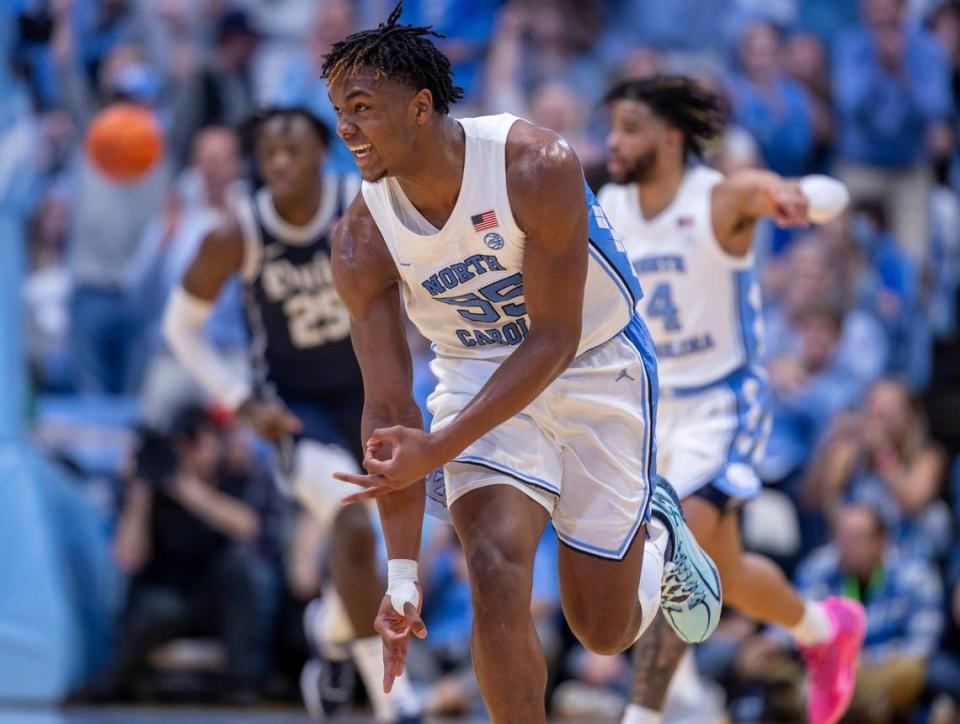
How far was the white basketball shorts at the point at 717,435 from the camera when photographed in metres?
5.81

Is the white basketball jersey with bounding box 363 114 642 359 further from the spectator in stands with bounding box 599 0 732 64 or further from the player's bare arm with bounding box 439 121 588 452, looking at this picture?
the spectator in stands with bounding box 599 0 732 64

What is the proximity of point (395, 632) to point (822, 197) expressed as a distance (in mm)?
2601

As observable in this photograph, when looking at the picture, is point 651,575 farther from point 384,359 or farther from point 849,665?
point 849,665

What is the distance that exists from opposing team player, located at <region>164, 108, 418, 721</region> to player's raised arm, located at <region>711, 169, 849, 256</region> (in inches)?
68.7

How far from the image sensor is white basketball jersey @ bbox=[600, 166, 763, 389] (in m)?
5.97

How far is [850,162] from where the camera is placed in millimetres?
10445

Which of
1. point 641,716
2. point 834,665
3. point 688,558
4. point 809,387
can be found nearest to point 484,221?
point 688,558

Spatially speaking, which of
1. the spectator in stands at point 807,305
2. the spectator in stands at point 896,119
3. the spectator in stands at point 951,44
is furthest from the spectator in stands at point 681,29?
the spectator in stands at point 807,305

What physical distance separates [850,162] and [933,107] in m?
0.63

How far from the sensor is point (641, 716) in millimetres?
5598

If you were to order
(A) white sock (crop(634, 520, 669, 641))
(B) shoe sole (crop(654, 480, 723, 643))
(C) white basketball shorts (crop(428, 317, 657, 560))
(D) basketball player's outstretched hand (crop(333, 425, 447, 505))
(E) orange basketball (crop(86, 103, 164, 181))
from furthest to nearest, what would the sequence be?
(E) orange basketball (crop(86, 103, 164, 181)), (B) shoe sole (crop(654, 480, 723, 643)), (A) white sock (crop(634, 520, 669, 641)), (C) white basketball shorts (crop(428, 317, 657, 560)), (D) basketball player's outstretched hand (crop(333, 425, 447, 505))

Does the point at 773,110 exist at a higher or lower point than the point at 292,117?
higher

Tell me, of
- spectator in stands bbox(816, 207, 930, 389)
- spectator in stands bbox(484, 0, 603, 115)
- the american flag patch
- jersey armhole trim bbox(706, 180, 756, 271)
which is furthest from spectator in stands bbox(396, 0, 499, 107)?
the american flag patch

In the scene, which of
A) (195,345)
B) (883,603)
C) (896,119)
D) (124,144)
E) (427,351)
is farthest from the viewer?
(896,119)
